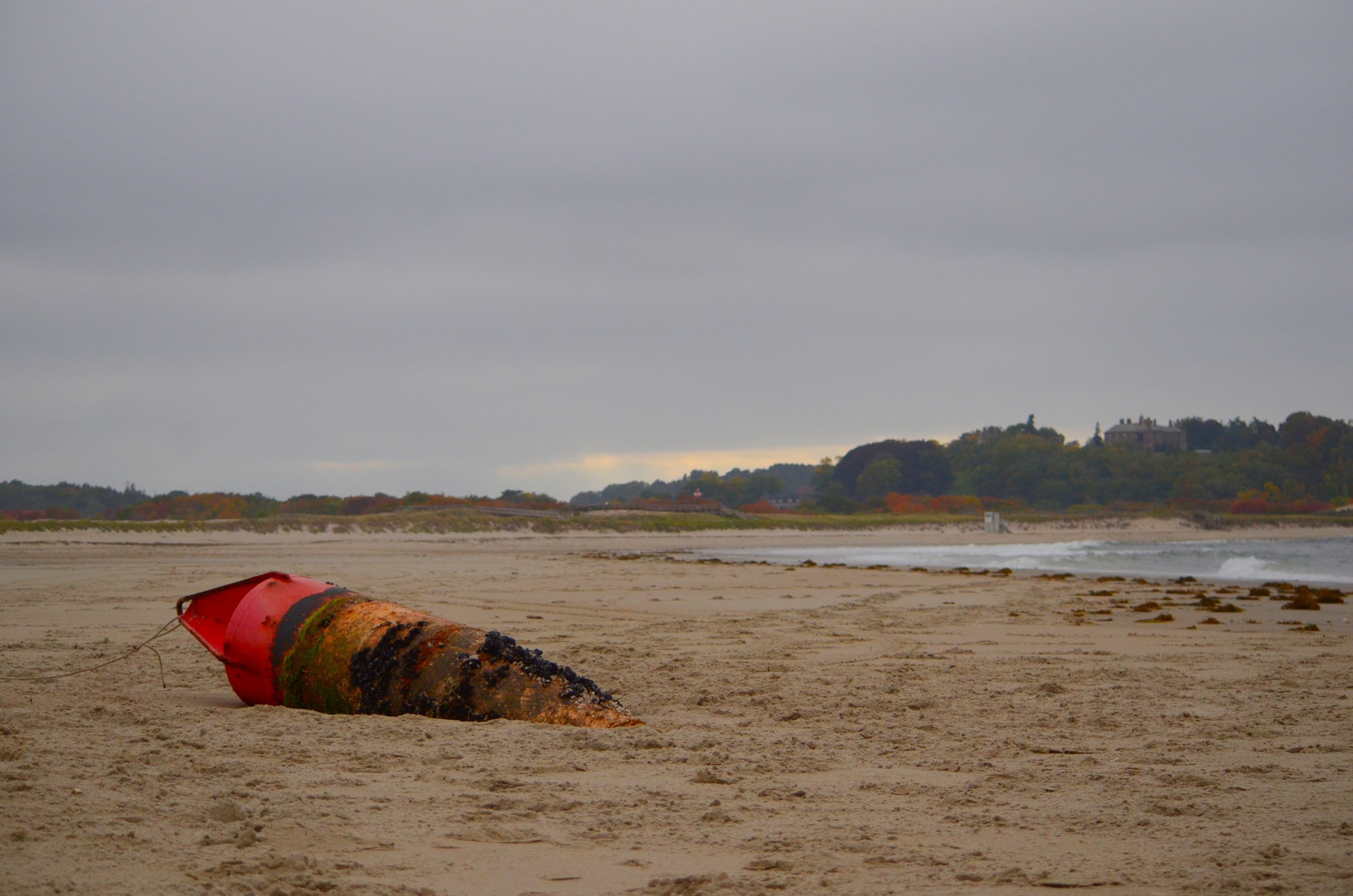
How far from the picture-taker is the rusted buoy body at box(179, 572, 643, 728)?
4473mm

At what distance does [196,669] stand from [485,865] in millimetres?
4613

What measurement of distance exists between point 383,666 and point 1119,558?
24.4 meters

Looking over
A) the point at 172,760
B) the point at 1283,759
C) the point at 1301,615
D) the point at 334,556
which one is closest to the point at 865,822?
the point at 1283,759

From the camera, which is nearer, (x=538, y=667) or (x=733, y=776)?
(x=733, y=776)

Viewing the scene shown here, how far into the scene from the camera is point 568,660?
6.60 meters

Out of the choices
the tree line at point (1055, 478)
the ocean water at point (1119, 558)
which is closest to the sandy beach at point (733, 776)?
the ocean water at point (1119, 558)

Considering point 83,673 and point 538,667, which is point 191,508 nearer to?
point 83,673

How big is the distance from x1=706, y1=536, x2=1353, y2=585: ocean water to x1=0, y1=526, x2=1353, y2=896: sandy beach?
526 inches

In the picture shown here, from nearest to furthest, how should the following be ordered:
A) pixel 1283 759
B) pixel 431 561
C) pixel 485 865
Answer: pixel 485 865
pixel 1283 759
pixel 431 561

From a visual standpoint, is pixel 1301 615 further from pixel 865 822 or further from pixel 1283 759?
pixel 865 822

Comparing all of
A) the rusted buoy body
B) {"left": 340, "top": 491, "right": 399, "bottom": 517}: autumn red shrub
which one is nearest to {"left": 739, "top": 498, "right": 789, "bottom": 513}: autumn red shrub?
{"left": 340, "top": 491, "right": 399, "bottom": 517}: autumn red shrub

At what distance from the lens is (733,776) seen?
11.4ft

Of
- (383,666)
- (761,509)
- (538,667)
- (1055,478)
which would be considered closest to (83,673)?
(383,666)

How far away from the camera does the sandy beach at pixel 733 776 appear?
246cm
